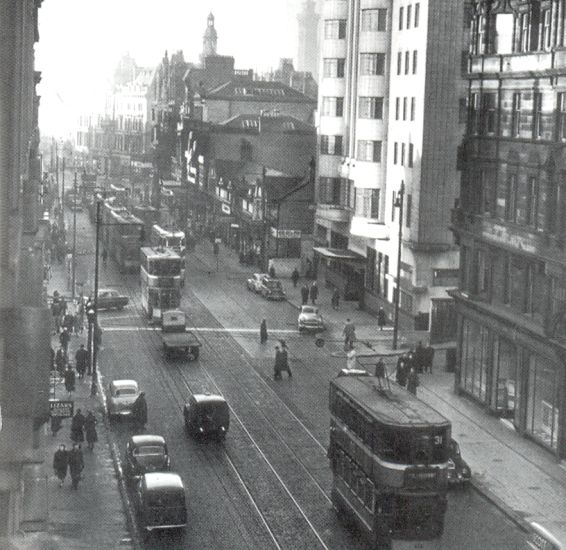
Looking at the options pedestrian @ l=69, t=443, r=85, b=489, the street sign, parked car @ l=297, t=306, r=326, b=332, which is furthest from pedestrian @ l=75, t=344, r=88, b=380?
the street sign

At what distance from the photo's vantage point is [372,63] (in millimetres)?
65500

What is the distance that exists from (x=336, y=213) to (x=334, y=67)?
29.8ft

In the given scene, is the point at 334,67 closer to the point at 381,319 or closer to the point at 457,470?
the point at 381,319

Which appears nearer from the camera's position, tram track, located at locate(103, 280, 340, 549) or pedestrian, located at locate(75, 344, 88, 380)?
tram track, located at locate(103, 280, 340, 549)

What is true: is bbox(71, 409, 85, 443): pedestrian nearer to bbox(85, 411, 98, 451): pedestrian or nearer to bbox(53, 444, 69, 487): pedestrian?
bbox(85, 411, 98, 451): pedestrian

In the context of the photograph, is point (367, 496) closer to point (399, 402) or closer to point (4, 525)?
point (399, 402)

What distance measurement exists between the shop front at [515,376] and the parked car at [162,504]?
39.8 feet

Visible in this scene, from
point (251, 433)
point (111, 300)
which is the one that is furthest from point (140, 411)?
point (111, 300)

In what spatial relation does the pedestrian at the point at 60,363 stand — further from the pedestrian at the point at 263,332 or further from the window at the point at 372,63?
the window at the point at 372,63

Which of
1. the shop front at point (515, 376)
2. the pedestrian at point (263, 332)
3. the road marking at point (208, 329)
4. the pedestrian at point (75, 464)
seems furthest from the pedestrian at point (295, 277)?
the pedestrian at point (75, 464)

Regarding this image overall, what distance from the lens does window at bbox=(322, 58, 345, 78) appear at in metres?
73.8

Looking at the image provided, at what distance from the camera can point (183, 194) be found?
364 ft

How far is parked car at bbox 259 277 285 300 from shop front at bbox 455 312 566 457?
25721mm

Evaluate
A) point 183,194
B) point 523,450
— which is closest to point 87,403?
point 523,450
